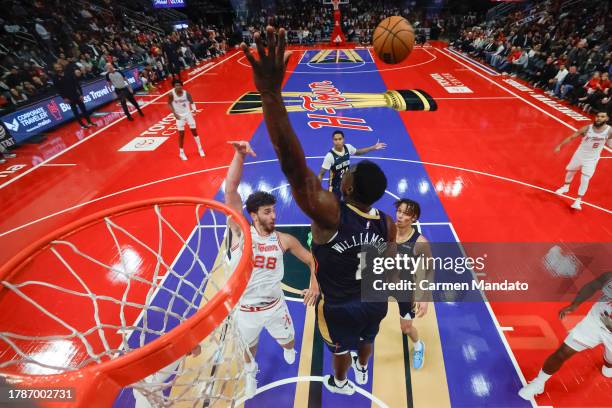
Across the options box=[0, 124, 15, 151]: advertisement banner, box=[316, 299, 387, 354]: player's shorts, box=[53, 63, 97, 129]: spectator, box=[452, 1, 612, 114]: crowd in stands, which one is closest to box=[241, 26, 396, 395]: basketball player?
box=[316, 299, 387, 354]: player's shorts

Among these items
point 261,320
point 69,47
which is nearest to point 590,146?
point 261,320

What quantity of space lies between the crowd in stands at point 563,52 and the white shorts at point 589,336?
8537 millimetres

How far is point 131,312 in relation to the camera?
4.38 meters

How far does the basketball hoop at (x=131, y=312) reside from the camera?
1.49 metres

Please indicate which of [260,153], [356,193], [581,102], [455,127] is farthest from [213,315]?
[581,102]

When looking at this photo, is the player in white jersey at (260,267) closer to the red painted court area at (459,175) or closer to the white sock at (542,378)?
the white sock at (542,378)

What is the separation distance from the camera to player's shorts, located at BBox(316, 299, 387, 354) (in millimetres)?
2584

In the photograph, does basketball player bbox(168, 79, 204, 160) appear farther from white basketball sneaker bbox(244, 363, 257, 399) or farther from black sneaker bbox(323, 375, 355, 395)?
black sneaker bbox(323, 375, 355, 395)

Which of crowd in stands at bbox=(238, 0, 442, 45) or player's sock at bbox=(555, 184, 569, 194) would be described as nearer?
player's sock at bbox=(555, 184, 569, 194)

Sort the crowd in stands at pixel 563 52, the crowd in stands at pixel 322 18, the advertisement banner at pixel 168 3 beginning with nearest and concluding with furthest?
the crowd in stands at pixel 563 52
the advertisement banner at pixel 168 3
the crowd in stands at pixel 322 18

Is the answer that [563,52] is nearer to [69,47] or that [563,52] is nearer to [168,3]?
[69,47]

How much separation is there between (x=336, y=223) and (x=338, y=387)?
6.98 feet

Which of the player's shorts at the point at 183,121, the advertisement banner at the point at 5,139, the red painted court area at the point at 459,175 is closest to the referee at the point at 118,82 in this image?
the red painted court area at the point at 459,175

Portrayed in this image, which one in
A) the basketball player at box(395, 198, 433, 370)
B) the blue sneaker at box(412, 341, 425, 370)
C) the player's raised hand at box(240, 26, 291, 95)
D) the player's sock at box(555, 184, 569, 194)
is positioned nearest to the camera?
the player's raised hand at box(240, 26, 291, 95)
